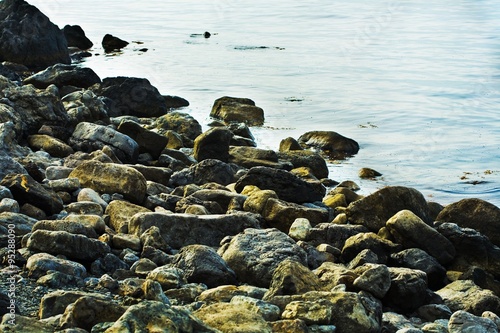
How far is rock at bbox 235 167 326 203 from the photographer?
1092 centimetres

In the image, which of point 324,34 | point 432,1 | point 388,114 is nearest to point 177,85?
point 388,114

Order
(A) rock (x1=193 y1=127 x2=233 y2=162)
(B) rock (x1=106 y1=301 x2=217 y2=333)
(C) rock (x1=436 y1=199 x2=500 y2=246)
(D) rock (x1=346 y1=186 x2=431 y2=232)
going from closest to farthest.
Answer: (B) rock (x1=106 y1=301 x2=217 y2=333) → (D) rock (x1=346 y1=186 x2=431 y2=232) → (C) rock (x1=436 y1=199 x2=500 y2=246) → (A) rock (x1=193 y1=127 x2=233 y2=162)

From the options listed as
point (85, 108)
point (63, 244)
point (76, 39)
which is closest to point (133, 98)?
point (85, 108)

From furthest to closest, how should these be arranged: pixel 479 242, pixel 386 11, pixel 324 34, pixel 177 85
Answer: pixel 386 11 < pixel 324 34 < pixel 177 85 < pixel 479 242

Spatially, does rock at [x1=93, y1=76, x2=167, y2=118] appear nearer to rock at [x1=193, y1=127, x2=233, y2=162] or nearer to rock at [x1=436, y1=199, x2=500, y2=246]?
rock at [x1=193, y1=127, x2=233, y2=162]

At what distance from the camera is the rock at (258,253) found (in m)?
7.02

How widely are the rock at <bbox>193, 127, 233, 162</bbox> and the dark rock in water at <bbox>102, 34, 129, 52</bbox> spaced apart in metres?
19.0

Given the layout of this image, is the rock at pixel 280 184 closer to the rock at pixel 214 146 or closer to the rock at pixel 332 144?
the rock at pixel 214 146

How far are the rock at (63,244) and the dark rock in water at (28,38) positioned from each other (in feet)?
58.6

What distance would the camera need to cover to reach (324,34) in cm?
3588

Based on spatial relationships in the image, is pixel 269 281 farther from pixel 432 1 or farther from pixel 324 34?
pixel 432 1

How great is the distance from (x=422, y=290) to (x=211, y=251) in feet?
6.25

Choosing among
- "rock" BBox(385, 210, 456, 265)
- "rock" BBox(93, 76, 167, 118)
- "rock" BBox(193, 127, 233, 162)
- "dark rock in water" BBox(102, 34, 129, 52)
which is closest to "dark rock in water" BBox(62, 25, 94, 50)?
"dark rock in water" BBox(102, 34, 129, 52)

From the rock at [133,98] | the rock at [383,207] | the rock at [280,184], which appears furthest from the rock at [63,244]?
the rock at [133,98]
